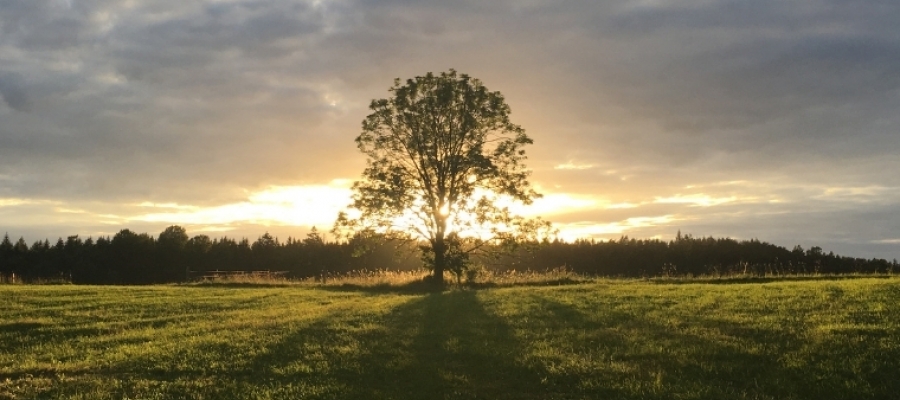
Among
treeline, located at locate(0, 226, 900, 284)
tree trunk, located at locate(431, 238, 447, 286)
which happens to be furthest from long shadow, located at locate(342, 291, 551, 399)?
treeline, located at locate(0, 226, 900, 284)

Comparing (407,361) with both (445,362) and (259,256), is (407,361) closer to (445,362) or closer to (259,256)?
(445,362)

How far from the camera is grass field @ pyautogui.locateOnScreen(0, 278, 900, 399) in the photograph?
35.1 ft

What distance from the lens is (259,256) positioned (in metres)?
110

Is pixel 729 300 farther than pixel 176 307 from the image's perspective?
No

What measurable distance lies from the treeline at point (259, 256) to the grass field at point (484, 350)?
1868 inches

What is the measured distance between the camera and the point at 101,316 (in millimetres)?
21438

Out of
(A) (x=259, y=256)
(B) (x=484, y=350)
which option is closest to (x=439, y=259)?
(B) (x=484, y=350)

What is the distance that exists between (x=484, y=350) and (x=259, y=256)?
10233 cm

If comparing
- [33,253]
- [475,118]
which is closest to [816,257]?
[475,118]

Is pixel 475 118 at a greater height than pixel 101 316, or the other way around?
pixel 475 118

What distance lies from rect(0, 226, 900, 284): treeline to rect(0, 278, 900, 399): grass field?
4745cm

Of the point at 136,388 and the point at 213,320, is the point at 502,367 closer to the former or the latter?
the point at 136,388

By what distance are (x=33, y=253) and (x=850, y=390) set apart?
119289 mm

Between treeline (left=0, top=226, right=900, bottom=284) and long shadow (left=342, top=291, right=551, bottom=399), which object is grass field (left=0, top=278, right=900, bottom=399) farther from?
treeline (left=0, top=226, right=900, bottom=284)
